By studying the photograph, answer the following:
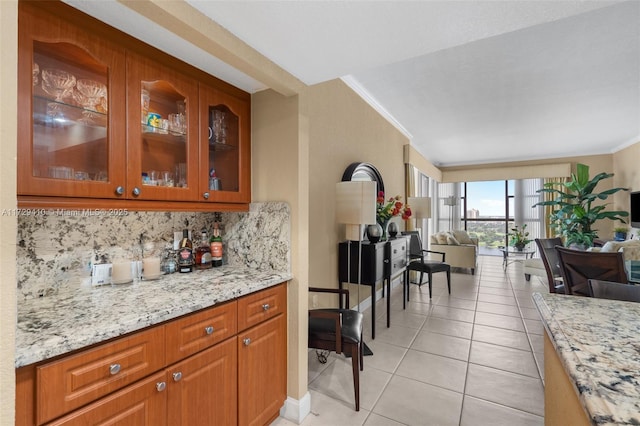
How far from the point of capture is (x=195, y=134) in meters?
1.60

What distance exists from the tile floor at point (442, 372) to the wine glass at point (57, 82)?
2.02m

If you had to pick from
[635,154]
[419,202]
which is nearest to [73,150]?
[419,202]

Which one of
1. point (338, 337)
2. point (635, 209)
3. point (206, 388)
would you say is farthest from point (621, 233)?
point (206, 388)

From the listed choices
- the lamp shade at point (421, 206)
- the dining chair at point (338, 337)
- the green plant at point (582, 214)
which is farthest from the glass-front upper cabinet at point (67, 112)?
the green plant at point (582, 214)

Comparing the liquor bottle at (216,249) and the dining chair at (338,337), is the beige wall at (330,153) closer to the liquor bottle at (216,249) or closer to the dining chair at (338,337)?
the dining chair at (338,337)

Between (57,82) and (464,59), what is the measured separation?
306 centimetres

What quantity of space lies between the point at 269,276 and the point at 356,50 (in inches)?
52.6

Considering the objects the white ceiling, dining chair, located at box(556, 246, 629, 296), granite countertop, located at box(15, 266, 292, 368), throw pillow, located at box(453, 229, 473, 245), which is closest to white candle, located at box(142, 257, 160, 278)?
granite countertop, located at box(15, 266, 292, 368)

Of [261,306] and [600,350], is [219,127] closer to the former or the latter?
[261,306]

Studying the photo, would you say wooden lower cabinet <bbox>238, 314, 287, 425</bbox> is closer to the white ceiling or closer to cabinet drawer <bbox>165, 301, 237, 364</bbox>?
cabinet drawer <bbox>165, 301, 237, 364</bbox>

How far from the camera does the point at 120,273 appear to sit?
4.83 feet

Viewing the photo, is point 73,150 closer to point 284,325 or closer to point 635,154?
point 284,325

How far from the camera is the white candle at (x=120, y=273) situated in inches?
57.7

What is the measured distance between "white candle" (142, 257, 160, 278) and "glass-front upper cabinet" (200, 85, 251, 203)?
1.42ft
